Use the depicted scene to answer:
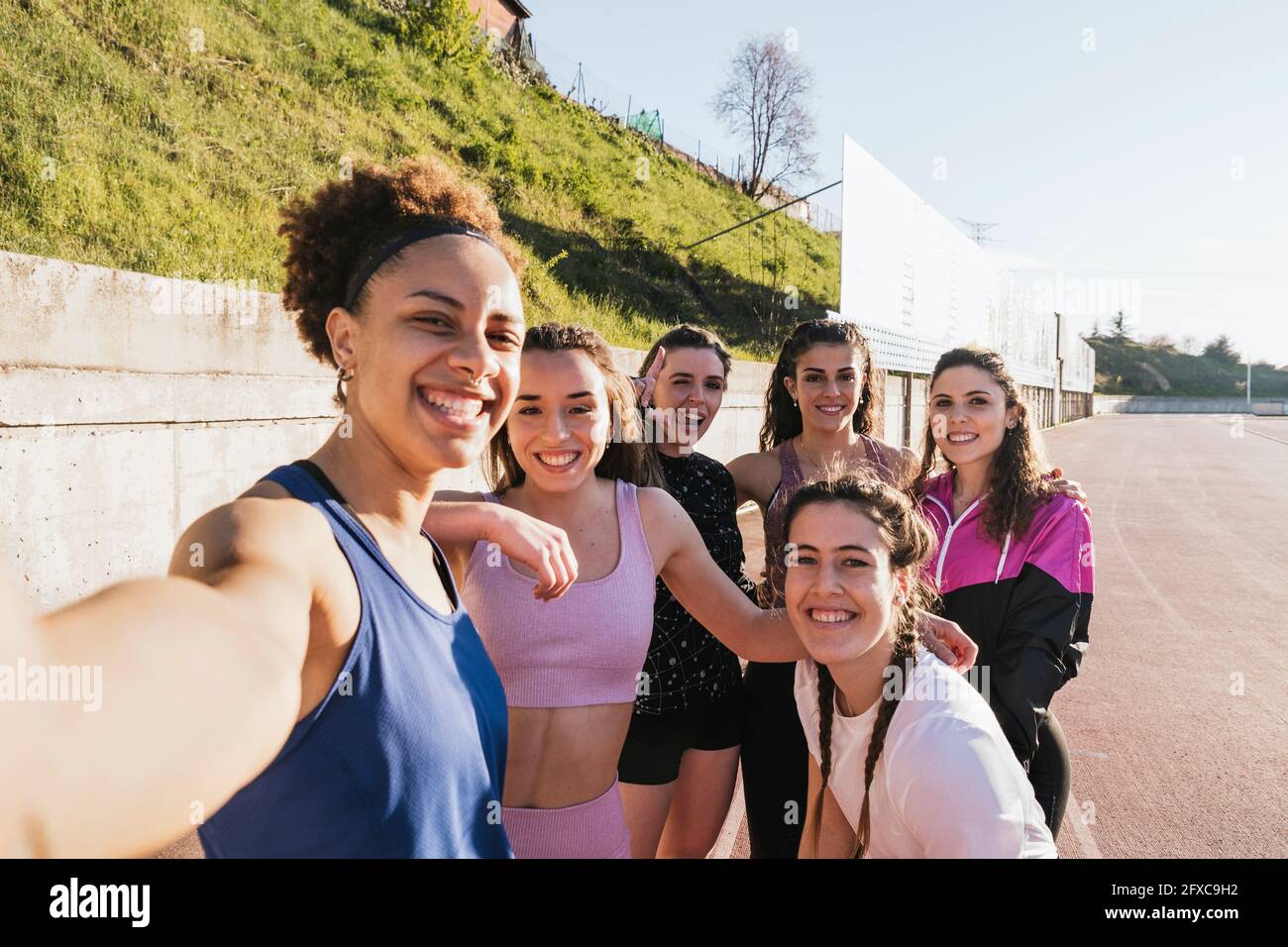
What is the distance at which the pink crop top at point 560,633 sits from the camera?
7.04 feet

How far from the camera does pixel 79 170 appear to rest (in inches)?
260

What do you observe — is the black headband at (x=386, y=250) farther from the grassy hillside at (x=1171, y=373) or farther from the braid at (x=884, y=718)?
the grassy hillside at (x=1171, y=373)

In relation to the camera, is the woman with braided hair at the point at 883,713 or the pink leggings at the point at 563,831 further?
the pink leggings at the point at 563,831

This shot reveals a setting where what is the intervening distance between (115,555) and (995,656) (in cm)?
438

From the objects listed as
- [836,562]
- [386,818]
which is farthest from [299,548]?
[836,562]

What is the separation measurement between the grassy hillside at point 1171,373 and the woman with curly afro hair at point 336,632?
113 metres

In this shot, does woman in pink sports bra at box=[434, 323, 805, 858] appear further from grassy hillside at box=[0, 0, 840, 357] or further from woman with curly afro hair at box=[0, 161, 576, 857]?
grassy hillside at box=[0, 0, 840, 357]

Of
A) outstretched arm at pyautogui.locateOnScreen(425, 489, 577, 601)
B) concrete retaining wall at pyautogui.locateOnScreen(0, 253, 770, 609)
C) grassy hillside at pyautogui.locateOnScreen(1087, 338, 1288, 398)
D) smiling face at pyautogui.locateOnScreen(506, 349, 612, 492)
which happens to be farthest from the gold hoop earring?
grassy hillside at pyautogui.locateOnScreen(1087, 338, 1288, 398)

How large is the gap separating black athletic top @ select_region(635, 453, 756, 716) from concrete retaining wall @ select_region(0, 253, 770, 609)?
2818mm

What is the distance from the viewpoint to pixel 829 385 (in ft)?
12.3

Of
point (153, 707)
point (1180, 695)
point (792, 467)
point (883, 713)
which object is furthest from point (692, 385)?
point (1180, 695)

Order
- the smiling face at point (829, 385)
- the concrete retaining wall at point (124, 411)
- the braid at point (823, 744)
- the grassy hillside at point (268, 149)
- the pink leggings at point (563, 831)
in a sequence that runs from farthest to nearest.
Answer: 1. the grassy hillside at point (268, 149)
2. the concrete retaining wall at point (124, 411)
3. the smiling face at point (829, 385)
4. the braid at point (823, 744)
5. the pink leggings at point (563, 831)

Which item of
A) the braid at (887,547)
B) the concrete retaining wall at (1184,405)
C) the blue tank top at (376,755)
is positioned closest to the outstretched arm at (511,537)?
the blue tank top at (376,755)

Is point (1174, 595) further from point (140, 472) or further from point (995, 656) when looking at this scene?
point (140, 472)
